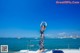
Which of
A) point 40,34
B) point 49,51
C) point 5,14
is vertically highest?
point 5,14

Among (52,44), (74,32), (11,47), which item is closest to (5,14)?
(11,47)

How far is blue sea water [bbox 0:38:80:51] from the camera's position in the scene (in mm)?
4211

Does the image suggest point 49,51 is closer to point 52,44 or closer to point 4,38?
point 52,44

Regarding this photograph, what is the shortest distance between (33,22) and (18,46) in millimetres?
497

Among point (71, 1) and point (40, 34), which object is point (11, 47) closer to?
point (40, 34)

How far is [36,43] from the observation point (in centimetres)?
425

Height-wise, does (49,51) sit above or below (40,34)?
below

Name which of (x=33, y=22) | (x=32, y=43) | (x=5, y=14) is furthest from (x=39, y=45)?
(x=5, y=14)

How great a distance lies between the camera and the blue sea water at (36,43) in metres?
4.21

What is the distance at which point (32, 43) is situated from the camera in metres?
4.28

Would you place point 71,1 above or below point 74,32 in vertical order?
above

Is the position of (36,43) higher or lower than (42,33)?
lower

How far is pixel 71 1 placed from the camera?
4238mm

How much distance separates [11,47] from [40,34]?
561mm
